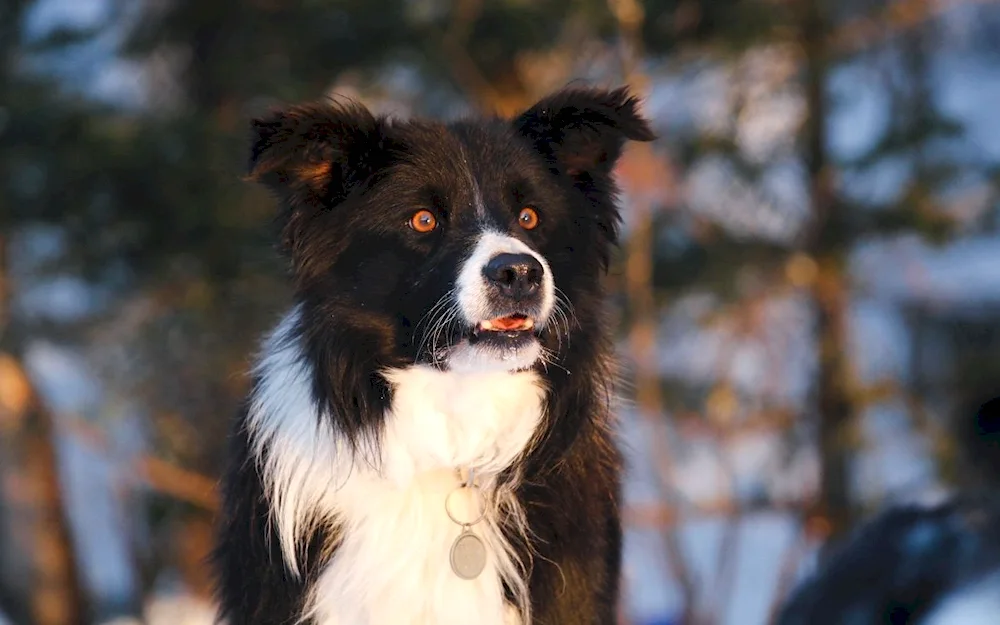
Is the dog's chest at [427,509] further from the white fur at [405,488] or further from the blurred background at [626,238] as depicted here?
the blurred background at [626,238]

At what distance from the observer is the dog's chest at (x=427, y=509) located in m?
3.19

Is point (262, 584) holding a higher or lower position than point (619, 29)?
lower

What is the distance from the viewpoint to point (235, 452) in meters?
3.58

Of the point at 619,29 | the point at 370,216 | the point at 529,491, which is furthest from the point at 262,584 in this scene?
the point at 619,29

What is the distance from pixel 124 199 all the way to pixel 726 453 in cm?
556

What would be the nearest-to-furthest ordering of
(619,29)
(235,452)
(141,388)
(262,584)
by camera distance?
(262,584)
(235,452)
(619,29)
(141,388)

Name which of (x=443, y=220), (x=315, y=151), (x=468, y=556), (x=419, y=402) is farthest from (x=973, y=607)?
(x=315, y=151)

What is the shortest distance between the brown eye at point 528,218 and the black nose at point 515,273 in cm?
36

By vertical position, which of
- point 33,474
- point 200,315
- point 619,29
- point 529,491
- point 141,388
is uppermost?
point 619,29

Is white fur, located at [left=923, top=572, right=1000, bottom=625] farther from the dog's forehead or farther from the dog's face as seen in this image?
the dog's forehead

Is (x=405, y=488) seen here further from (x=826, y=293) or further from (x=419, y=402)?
(x=826, y=293)

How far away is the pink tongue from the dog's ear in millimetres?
638

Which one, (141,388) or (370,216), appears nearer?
(370,216)

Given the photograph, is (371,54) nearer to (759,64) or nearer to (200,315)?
(200,315)
